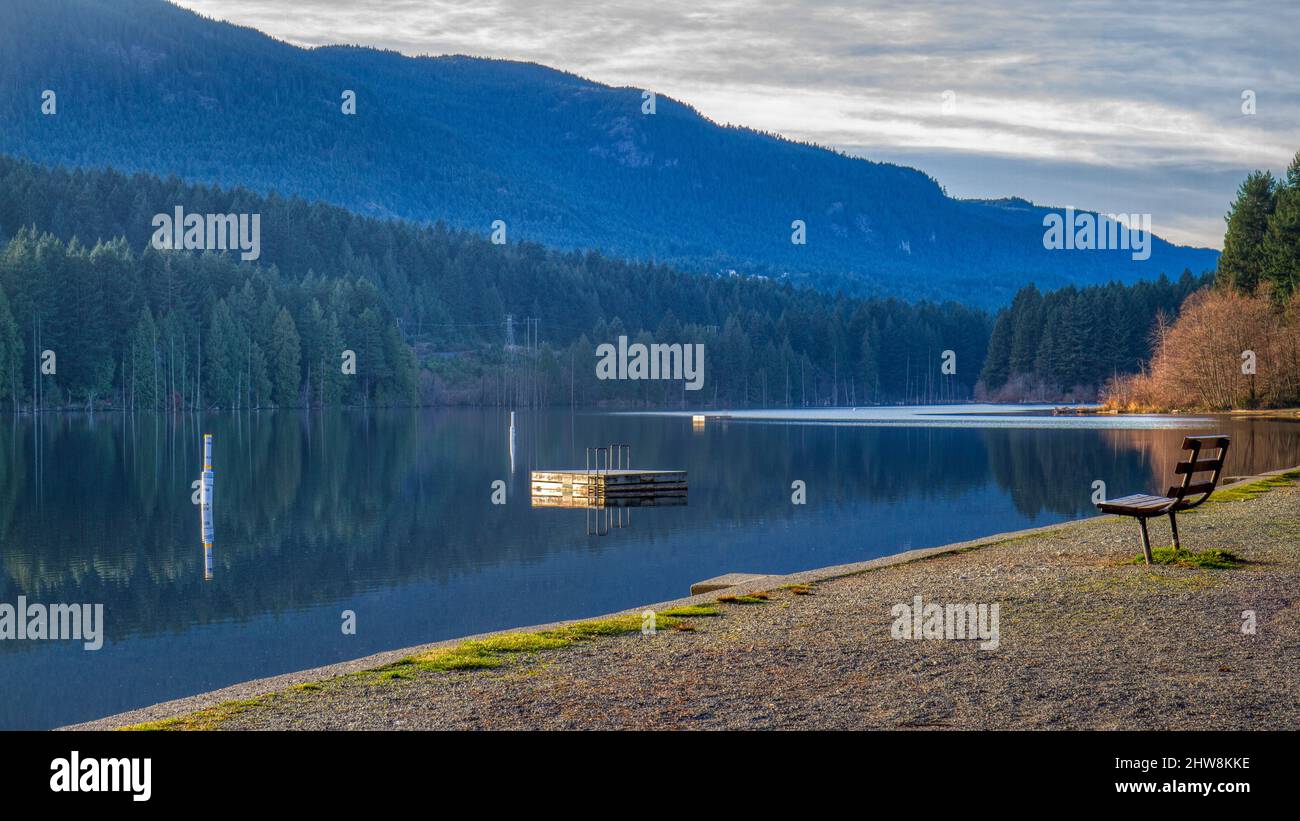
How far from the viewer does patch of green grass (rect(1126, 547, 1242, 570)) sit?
18.7m

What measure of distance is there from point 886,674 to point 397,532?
1061 inches

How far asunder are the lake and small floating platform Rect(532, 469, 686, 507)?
1311mm

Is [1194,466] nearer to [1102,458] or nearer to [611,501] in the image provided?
[611,501]

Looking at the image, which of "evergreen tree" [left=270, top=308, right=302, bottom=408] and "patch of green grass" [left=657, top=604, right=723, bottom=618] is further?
"evergreen tree" [left=270, top=308, right=302, bottom=408]

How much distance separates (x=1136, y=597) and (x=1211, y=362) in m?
101

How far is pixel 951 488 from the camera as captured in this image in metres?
48.7

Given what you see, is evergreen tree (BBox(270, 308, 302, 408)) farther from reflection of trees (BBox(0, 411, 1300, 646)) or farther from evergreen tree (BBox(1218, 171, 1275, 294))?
evergreen tree (BBox(1218, 171, 1275, 294))

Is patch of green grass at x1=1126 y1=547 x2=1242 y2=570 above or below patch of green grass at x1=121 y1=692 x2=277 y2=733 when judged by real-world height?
above

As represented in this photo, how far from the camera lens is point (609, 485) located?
4803 cm

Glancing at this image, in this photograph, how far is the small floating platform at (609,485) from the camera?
47.8 meters

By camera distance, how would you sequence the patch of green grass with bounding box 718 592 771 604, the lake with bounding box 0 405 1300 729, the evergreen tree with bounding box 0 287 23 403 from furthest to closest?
the evergreen tree with bounding box 0 287 23 403 → the lake with bounding box 0 405 1300 729 → the patch of green grass with bounding box 718 592 771 604

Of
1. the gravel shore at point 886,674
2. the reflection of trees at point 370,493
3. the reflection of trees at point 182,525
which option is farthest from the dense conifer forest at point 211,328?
the gravel shore at point 886,674

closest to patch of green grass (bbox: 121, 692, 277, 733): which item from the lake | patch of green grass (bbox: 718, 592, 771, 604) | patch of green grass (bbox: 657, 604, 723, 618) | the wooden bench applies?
patch of green grass (bbox: 657, 604, 723, 618)

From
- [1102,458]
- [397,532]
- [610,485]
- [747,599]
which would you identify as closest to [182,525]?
[397,532]
